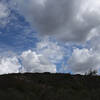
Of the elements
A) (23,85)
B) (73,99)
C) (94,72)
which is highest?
(94,72)

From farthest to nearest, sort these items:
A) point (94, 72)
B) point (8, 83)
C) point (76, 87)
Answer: point (94, 72), point (76, 87), point (8, 83)

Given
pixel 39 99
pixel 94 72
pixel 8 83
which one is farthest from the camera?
pixel 94 72

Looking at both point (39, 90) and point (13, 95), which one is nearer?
point (13, 95)

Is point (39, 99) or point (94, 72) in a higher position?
point (94, 72)

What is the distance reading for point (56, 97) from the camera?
10.1 metres

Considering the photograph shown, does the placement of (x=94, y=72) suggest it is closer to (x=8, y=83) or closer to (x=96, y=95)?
(x=96, y=95)

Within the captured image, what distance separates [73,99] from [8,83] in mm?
4808

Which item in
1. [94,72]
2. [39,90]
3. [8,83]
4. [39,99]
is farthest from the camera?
[94,72]

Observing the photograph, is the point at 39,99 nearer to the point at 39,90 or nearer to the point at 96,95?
the point at 39,90

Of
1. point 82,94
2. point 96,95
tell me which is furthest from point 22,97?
point 96,95

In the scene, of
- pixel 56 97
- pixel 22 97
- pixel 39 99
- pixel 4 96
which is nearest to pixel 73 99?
pixel 56 97

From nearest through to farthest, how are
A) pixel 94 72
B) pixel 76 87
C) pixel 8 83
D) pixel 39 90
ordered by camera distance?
pixel 39 90 < pixel 8 83 < pixel 76 87 < pixel 94 72

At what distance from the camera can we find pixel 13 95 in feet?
30.2

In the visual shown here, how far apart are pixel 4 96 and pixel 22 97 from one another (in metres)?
0.97
